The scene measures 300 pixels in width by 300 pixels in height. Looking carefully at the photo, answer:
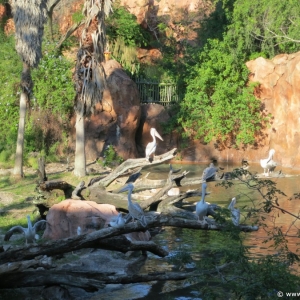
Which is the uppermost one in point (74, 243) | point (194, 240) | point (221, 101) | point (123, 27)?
point (123, 27)

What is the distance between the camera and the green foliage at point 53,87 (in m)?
25.7

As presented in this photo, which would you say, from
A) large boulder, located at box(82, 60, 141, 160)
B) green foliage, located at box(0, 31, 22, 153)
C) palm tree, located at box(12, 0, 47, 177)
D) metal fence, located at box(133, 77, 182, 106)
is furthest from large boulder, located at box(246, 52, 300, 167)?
palm tree, located at box(12, 0, 47, 177)

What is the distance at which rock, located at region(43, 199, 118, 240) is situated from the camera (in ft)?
39.2

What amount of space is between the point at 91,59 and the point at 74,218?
8.68 meters

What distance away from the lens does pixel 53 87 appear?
1022 inches

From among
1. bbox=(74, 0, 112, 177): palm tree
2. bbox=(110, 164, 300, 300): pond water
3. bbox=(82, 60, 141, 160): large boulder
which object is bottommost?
bbox=(110, 164, 300, 300): pond water

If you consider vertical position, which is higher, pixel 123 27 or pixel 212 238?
pixel 123 27

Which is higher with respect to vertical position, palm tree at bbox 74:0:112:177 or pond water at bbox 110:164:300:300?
palm tree at bbox 74:0:112:177

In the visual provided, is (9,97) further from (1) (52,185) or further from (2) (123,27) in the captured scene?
(1) (52,185)

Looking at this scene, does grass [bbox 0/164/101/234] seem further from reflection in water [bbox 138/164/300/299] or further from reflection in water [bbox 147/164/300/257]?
reflection in water [bbox 147/164/300/257]

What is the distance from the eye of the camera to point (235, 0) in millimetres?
30312

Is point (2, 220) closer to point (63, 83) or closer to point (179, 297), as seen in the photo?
point (179, 297)

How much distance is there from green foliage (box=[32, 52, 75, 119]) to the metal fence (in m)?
5.06

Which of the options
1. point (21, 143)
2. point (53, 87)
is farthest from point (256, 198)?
point (53, 87)
